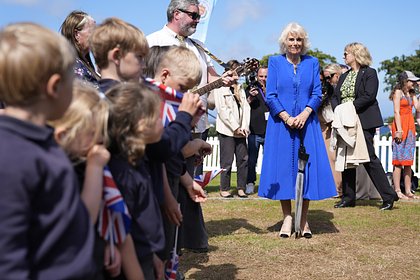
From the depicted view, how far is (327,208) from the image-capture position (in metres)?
8.36

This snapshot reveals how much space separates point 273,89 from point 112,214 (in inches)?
163

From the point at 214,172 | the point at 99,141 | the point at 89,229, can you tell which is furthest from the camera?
the point at 214,172

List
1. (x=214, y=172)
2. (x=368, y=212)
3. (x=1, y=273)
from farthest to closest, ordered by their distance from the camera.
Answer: (x=368, y=212) < (x=214, y=172) < (x=1, y=273)

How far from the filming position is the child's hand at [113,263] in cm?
214

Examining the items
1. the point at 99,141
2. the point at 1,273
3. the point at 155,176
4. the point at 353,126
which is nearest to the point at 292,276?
the point at 155,176

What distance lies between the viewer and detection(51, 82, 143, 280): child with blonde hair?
1935mm

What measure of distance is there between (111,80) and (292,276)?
8.19ft

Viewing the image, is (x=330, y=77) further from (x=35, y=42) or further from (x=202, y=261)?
(x=35, y=42)

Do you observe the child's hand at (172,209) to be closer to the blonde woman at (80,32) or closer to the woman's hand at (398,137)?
the blonde woman at (80,32)

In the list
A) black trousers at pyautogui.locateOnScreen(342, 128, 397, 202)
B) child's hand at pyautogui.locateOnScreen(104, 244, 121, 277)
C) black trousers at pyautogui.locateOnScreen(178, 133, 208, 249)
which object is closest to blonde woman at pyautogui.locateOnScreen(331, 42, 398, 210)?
black trousers at pyautogui.locateOnScreen(342, 128, 397, 202)

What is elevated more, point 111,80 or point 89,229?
point 111,80

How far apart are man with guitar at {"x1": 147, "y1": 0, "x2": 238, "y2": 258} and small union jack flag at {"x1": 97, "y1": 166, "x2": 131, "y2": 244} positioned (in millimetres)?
2538

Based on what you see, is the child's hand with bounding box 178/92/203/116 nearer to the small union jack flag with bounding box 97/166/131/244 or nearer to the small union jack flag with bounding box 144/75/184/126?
the small union jack flag with bounding box 144/75/184/126

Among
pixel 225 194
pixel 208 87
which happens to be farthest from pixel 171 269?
pixel 225 194
